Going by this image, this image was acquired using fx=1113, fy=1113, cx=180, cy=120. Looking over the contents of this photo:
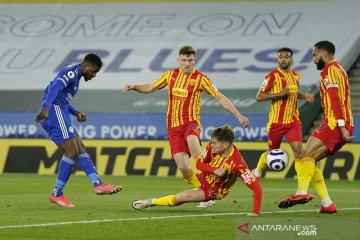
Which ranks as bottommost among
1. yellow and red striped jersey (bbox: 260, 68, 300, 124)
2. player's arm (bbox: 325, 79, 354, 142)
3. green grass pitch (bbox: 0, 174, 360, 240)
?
green grass pitch (bbox: 0, 174, 360, 240)

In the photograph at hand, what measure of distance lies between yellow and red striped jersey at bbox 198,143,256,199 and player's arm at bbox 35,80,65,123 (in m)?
2.34

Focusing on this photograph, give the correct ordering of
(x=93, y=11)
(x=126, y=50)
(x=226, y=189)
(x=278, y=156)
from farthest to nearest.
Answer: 1. (x=93, y=11)
2. (x=126, y=50)
3. (x=278, y=156)
4. (x=226, y=189)

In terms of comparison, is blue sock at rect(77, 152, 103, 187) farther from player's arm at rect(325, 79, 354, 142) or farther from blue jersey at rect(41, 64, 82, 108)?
player's arm at rect(325, 79, 354, 142)

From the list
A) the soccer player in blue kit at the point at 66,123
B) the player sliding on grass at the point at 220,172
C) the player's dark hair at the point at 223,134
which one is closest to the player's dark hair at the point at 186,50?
Answer: the soccer player in blue kit at the point at 66,123

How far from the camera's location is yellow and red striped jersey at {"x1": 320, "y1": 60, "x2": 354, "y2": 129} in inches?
488

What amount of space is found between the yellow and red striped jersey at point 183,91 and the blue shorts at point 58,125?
1243mm

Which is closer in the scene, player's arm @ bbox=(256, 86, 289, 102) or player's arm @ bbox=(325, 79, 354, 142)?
player's arm @ bbox=(325, 79, 354, 142)

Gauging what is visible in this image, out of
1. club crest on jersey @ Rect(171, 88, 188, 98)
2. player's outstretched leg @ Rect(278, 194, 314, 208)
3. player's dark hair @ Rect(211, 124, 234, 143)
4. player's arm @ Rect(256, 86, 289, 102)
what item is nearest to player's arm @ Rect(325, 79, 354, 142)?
player's outstretched leg @ Rect(278, 194, 314, 208)

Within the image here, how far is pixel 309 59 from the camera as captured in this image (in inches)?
1119

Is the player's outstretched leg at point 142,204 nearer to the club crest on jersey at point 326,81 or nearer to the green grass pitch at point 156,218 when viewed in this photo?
the green grass pitch at point 156,218

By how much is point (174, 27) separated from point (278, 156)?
1755 cm

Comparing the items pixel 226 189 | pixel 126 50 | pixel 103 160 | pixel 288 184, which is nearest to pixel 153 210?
pixel 226 189

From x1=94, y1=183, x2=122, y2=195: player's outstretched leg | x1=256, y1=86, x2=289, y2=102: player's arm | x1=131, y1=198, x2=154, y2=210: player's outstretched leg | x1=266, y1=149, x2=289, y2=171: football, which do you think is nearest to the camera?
x1=131, y1=198, x2=154, y2=210: player's outstretched leg

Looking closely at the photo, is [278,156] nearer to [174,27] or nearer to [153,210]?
[153,210]
